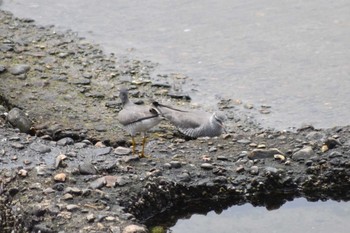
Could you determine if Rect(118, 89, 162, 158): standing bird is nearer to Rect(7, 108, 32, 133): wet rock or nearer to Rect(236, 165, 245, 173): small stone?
Rect(236, 165, 245, 173): small stone

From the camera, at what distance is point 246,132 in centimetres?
776

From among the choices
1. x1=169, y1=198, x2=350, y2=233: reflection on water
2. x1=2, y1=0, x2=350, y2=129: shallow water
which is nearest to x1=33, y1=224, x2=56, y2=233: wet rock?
x1=169, y1=198, x2=350, y2=233: reflection on water

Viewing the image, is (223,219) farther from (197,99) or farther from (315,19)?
(315,19)

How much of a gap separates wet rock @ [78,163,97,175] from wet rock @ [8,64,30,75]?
233 cm

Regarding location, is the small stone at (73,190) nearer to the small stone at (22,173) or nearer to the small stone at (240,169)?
the small stone at (22,173)

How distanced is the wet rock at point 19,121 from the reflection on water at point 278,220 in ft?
5.86

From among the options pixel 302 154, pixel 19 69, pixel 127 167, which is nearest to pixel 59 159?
pixel 127 167

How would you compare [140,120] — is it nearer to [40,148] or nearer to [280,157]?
[40,148]

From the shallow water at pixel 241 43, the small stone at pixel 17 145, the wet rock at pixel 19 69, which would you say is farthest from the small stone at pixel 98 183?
the wet rock at pixel 19 69

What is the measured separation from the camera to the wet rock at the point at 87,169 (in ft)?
21.5

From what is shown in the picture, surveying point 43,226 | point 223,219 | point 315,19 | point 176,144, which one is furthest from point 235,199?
point 315,19

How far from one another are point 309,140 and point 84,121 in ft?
6.45

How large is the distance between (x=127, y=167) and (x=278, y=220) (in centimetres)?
119

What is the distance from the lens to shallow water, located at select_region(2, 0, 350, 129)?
8461 millimetres
